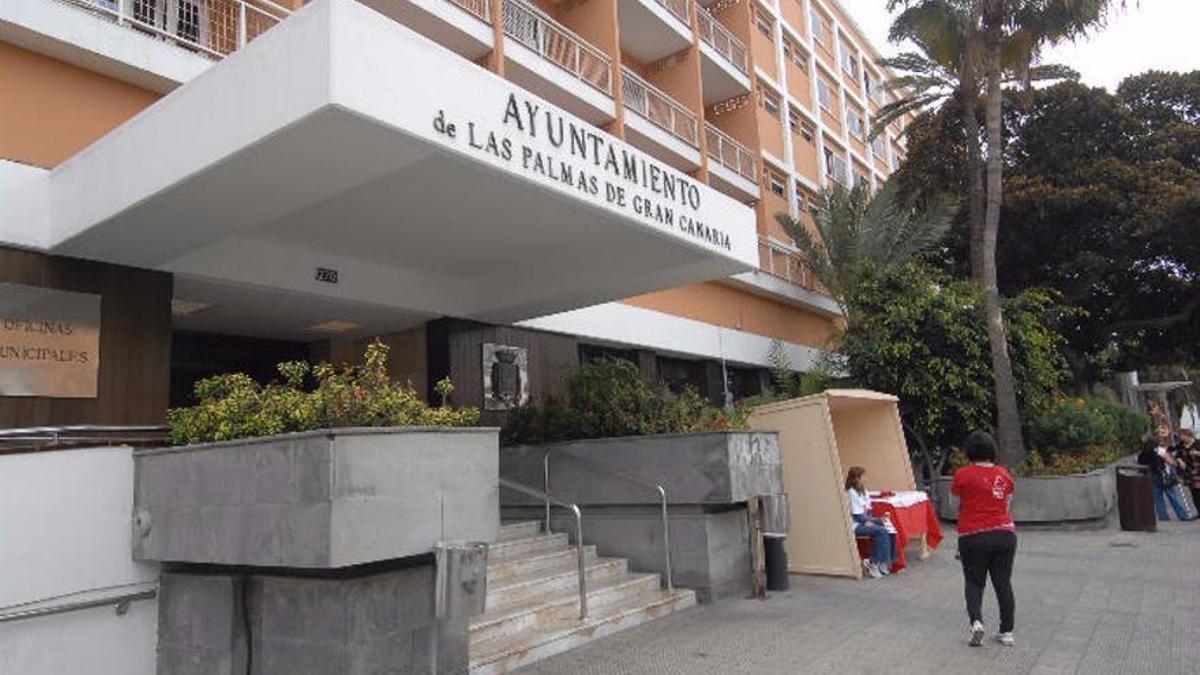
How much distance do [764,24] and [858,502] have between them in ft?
59.8

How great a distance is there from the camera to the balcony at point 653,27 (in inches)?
728

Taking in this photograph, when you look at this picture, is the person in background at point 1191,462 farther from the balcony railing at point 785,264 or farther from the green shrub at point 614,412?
the green shrub at point 614,412

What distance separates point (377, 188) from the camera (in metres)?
7.20

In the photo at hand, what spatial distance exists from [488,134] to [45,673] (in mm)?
4836

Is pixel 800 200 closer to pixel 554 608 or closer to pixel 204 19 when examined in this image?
pixel 204 19

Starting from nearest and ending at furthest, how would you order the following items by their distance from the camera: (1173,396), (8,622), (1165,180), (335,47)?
(335,47)
(8,622)
(1165,180)
(1173,396)

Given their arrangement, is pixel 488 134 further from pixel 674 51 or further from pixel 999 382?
pixel 674 51

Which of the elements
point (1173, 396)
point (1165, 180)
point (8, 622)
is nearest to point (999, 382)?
point (1165, 180)

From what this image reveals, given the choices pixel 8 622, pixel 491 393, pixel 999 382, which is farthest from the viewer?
pixel 999 382

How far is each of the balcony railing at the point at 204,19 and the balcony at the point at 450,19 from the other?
255 cm

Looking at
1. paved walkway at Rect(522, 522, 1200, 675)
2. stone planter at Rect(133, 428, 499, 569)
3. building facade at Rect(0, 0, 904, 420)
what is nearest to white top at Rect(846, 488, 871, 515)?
paved walkway at Rect(522, 522, 1200, 675)

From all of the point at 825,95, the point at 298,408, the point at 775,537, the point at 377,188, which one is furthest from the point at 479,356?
the point at 825,95

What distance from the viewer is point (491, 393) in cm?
1201

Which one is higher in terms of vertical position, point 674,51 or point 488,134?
point 674,51
